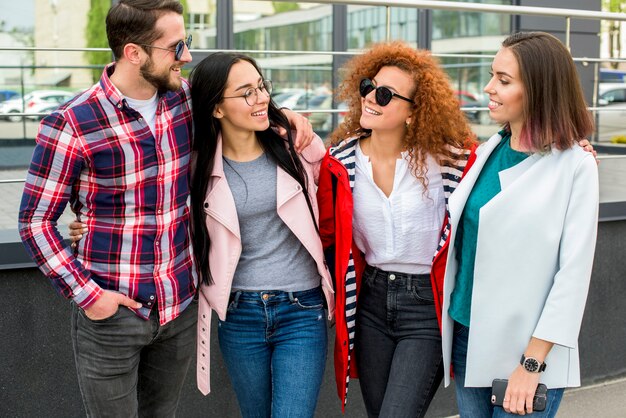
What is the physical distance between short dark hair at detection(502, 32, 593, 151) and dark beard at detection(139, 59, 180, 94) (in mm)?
1143

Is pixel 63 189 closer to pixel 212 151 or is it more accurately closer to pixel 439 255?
pixel 212 151

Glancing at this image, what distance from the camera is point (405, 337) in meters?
2.92

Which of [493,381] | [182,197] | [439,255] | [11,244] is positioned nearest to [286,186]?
[182,197]

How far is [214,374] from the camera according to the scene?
3930mm

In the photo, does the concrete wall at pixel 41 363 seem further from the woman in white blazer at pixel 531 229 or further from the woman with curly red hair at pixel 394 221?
the woman in white blazer at pixel 531 229

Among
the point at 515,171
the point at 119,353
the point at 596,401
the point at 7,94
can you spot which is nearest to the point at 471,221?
the point at 515,171

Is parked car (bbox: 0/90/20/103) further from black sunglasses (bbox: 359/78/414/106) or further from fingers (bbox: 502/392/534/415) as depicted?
fingers (bbox: 502/392/534/415)

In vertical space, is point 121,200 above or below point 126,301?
above

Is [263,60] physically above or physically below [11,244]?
above

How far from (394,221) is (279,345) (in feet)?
2.09

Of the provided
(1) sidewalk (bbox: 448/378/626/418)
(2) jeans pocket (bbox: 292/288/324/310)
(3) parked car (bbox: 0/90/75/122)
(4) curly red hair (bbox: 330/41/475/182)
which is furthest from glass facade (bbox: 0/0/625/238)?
(2) jeans pocket (bbox: 292/288/324/310)

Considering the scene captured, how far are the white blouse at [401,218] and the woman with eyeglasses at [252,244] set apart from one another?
0.20 metres

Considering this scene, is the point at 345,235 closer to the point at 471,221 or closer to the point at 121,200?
the point at 471,221

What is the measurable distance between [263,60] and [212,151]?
1008 cm
